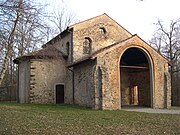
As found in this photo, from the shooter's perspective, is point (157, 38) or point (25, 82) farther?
point (157, 38)

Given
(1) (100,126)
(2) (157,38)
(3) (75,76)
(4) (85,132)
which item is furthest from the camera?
(2) (157,38)

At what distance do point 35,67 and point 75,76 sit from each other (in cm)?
445

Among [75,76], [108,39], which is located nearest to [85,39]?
[108,39]

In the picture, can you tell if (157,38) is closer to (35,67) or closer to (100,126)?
(35,67)

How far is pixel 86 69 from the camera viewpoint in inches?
972

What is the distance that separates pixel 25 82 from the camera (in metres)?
29.7

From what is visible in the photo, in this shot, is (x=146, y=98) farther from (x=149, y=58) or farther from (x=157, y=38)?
(x=157, y=38)

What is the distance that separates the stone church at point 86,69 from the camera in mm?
24906

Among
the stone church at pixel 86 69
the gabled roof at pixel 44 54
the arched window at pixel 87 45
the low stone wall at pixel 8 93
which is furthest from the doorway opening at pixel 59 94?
the low stone wall at pixel 8 93

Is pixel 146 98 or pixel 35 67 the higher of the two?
pixel 35 67

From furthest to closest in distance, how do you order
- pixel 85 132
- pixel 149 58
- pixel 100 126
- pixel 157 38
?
pixel 157 38, pixel 149 58, pixel 100 126, pixel 85 132

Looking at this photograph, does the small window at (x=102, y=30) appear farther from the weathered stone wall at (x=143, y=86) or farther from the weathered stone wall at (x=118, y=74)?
the weathered stone wall at (x=118, y=74)

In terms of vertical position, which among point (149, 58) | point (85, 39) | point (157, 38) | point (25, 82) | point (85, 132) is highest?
point (157, 38)

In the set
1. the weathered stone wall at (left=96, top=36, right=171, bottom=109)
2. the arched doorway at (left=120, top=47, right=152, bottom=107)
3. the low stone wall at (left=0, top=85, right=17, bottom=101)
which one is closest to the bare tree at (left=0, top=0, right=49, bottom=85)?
the weathered stone wall at (left=96, top=36, right=171, bottom=109)
